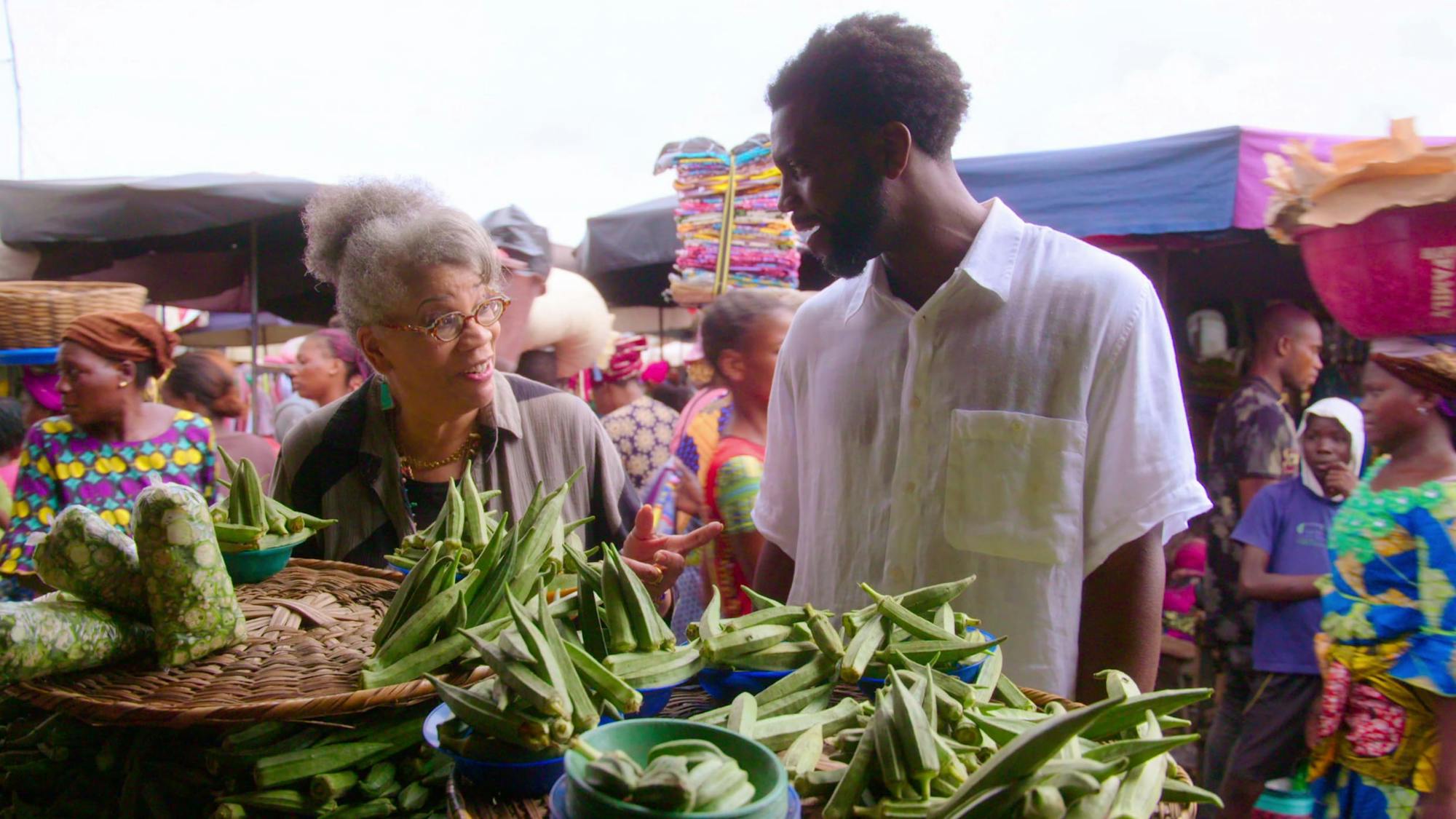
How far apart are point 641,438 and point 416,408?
2.75 m

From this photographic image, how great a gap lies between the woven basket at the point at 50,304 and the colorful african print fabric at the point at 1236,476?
6711mm

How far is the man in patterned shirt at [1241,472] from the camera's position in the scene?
509cm

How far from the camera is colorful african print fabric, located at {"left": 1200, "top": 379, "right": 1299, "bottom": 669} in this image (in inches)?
204

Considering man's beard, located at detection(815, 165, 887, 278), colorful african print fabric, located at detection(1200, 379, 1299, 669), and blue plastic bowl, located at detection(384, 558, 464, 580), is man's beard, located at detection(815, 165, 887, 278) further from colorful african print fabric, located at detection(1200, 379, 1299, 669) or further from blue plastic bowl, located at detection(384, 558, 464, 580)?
colorful african print fabric, located at detection(1200, 379, 1299, 669)

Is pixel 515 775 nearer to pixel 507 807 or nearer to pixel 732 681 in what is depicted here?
pixel 507 807

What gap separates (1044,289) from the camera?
7.75ft

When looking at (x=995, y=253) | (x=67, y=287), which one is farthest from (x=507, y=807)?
(x=67, y=287)

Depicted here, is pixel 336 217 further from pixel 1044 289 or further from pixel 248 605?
pixel 1044 289

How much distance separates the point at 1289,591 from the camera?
4699mm

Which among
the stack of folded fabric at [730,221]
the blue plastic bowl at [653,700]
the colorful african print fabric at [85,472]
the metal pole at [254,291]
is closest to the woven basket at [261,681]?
the blue plastic bowl at [653,700]

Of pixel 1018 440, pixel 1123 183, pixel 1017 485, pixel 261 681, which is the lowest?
pixel 261 681

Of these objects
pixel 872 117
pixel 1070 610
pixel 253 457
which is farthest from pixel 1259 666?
pixel 253 457

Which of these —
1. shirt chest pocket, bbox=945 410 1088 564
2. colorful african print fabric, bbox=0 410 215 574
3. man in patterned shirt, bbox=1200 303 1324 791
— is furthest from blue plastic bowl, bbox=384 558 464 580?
man in patterned shirt, bbox=1200 303 1324 791

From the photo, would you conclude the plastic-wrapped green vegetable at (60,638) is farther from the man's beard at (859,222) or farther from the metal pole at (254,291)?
the metal pole at (254,291)
